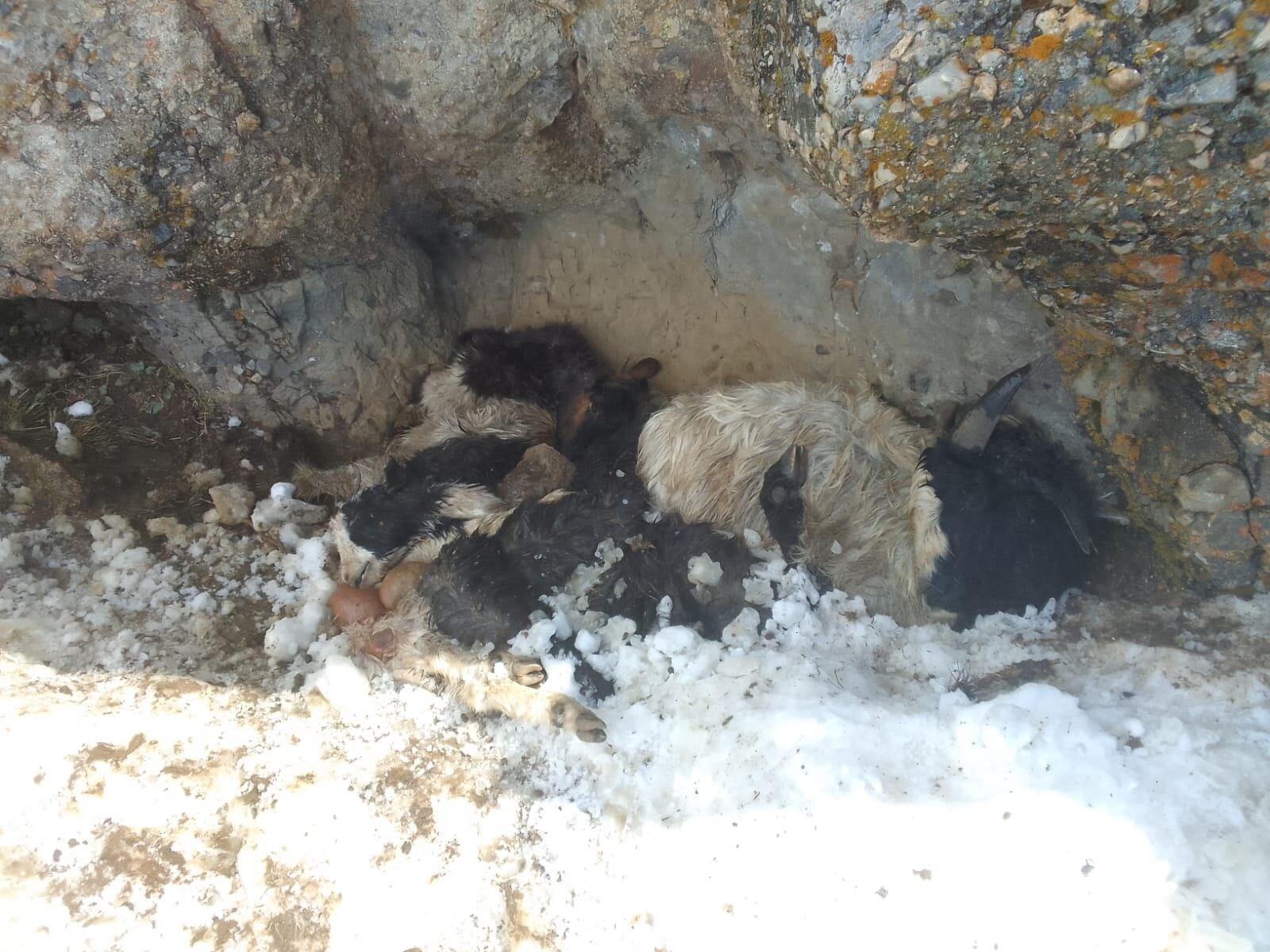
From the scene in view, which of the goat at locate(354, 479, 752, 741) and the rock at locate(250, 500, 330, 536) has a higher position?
Answer: the rock at locate(250, 500, 330, 536)

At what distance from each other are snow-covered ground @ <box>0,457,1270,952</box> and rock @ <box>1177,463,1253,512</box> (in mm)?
379

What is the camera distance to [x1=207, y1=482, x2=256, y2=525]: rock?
3561 mm

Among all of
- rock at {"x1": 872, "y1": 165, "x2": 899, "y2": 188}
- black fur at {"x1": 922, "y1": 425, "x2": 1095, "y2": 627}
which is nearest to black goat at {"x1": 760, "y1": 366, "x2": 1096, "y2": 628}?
black fur at {"x1": 922, "y1": 425, "x2": 1095, "y2": 627}

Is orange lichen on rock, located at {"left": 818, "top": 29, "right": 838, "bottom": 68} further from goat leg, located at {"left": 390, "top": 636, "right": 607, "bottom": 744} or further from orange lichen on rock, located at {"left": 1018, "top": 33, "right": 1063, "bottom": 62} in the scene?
goat leg, located at {"left": 390, "top": 636, "right": 607, "bottom": 744}

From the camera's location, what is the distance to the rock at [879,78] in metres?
1.91

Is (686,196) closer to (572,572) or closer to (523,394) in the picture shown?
(523,394)

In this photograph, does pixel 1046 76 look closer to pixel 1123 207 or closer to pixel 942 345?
pixel 1123 207

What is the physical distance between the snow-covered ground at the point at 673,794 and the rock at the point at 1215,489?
0.38 metres

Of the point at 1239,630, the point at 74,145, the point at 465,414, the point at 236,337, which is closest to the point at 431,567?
the point at 465,414

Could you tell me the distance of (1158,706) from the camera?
2.33 metres

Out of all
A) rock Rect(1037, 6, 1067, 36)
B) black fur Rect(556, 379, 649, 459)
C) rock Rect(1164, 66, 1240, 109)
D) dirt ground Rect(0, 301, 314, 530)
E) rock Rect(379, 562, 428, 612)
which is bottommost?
rock Rect(379, 562, 428, 612)

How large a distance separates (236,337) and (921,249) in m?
3.04

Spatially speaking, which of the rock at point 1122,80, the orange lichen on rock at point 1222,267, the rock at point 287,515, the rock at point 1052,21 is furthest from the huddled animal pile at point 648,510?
the rock at point 1052,21

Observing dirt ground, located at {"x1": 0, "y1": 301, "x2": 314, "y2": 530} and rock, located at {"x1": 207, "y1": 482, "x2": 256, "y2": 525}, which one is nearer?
dirt ground, located at {"x1": 0, "y1": 301, "x2": 314, "y2": 530}
